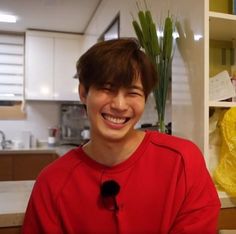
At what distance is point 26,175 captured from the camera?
377 centimetres

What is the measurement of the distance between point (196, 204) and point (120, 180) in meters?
0.24

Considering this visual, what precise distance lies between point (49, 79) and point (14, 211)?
11.1ft

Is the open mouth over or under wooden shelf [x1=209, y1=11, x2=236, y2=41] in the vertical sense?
under

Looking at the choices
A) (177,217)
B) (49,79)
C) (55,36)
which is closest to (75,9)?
(55,36)

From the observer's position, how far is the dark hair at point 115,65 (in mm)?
916

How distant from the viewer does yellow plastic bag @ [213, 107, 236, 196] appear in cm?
129

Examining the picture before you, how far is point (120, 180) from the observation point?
0.98 meters

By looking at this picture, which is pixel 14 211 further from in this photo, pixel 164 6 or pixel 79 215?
pixel 164 6

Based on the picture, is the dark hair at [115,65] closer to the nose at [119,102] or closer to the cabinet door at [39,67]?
the nose at [119,102]

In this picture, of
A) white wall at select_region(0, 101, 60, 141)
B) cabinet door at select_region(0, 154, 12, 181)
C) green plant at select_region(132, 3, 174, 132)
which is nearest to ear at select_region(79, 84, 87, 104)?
green plant at select_region(132, 3, 174, 132)

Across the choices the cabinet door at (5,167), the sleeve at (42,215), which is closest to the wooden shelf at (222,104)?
the sleeve at (42,215)

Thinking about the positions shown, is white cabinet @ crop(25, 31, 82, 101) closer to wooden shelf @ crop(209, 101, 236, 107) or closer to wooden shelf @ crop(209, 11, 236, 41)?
wooden shelf @ crop(209, 11, 236, 41)

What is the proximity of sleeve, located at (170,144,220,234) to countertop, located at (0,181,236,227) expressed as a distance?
1.06ft

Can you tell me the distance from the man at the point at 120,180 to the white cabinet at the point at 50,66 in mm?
3325
